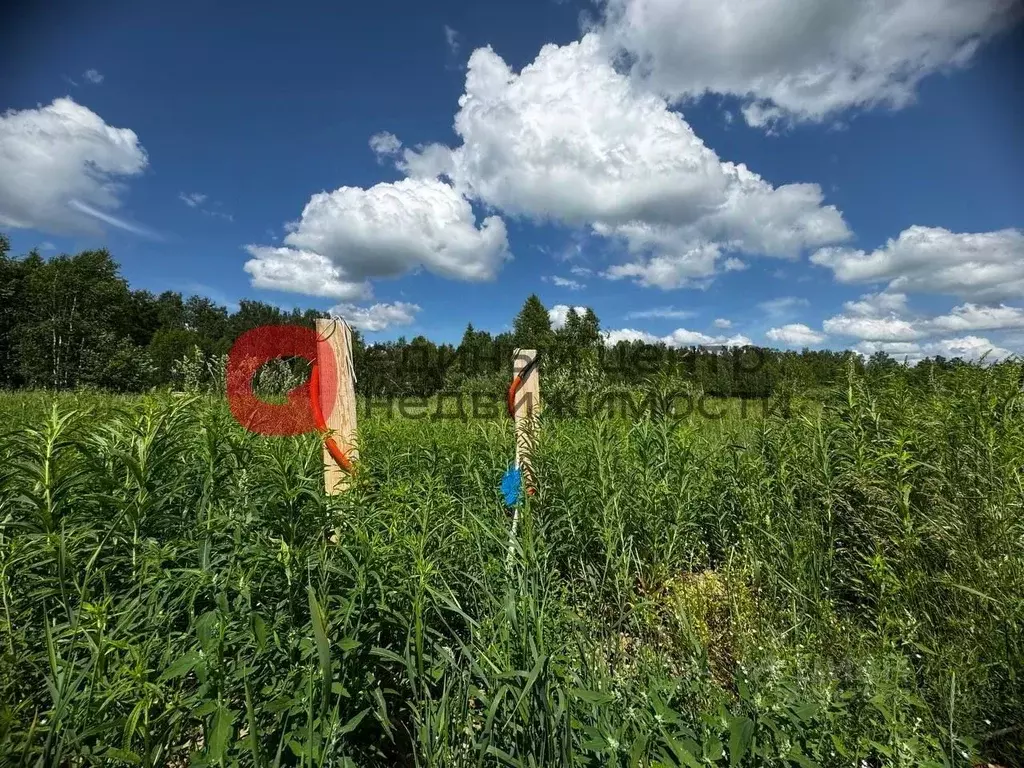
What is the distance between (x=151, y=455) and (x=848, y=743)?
9.44 feet

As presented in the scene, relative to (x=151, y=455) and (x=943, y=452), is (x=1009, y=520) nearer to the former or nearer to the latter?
(x=943, y=452)

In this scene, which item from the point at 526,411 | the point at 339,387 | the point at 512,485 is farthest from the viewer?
the point at 526,411

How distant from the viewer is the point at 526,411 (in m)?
4.07

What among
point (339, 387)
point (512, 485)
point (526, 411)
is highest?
point (339, 387)

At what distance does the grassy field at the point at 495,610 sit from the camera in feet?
4.52

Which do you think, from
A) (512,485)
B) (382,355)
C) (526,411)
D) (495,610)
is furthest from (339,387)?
(382,355)

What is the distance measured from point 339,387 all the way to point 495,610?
205cm

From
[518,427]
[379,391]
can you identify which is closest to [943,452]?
[518,427]

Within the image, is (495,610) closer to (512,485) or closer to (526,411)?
(512,485)

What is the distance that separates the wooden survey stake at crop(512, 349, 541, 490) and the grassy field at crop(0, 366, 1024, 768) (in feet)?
0.64

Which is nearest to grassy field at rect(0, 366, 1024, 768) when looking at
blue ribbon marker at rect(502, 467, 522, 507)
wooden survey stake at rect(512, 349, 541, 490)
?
wooden survey stake at rect(512, 349, 541, 490)

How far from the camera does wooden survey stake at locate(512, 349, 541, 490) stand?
3.67 m

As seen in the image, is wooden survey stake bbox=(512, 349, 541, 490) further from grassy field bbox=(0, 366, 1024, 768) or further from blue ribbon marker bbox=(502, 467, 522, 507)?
blue ribbon marker bbox=(502, 467, 522, 507)

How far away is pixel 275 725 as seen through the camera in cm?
142
